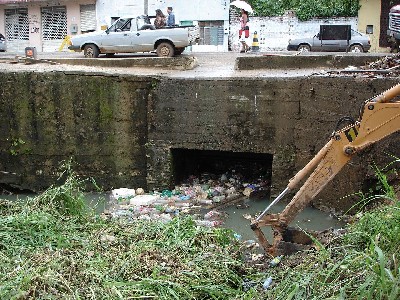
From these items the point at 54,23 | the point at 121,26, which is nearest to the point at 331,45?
the point at 121,26

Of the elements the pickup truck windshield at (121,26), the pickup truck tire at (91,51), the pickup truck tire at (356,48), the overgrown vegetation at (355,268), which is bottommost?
the overgrown vegetation at (355,268)

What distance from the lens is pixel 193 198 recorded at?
30.0 feet

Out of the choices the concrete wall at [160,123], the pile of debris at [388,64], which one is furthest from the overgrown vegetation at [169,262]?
the pile of debris at [388,64]

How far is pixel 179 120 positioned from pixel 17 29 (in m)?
20.2

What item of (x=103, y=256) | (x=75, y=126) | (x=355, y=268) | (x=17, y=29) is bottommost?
(x=103, y=256)

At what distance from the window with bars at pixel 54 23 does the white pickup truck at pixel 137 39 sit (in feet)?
39.2

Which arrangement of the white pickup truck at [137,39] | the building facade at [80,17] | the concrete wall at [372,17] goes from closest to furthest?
the white pickup truck at [137,39]
the concrete wall at [372,17]
the building facade at [80,17]

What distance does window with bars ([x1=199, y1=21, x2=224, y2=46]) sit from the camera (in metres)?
23.6

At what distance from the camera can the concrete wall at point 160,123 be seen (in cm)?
841

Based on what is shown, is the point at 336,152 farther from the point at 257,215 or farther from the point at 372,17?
the point at 372,17

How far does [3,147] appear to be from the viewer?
Result: 1015 cm

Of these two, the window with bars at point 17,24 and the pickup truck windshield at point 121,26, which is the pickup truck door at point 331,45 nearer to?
the pickup truck windshield at point 121,26

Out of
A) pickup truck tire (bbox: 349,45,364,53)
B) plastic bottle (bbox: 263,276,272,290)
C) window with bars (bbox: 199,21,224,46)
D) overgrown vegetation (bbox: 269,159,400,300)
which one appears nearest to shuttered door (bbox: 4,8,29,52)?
window with bars (bbox: 199,21,224,46)

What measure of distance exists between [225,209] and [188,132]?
1522mm
